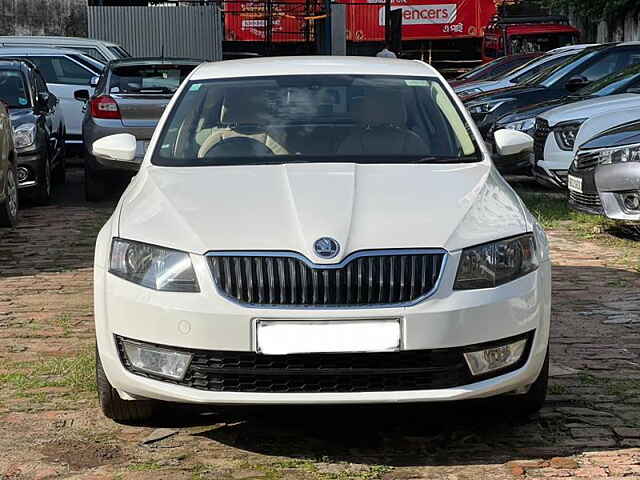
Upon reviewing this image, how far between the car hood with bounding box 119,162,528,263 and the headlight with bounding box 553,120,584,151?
7.49 m

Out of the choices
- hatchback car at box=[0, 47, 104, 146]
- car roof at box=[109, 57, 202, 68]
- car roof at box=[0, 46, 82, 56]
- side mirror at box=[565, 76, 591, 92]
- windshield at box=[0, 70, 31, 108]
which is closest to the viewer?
windshield at box=[0, 70, 31, 108]

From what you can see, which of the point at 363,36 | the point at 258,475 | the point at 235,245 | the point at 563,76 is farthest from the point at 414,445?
the point at 363,36

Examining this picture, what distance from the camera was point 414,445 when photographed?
5320 millimetres

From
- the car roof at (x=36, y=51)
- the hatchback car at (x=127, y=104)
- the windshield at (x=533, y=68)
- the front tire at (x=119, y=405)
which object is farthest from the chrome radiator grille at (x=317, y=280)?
the windshield at (x=533, y=68)

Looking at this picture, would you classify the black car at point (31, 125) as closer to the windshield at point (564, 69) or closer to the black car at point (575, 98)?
the black car at point (575, 98)

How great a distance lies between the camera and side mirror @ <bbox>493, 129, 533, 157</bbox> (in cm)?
669

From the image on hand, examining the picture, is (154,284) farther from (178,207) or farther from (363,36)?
(363,36)

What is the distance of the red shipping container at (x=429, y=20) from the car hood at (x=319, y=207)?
3419 cm

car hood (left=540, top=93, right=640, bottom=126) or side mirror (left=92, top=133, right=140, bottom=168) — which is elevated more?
side mirror (left=92, top=133, right=140, bottom=168)

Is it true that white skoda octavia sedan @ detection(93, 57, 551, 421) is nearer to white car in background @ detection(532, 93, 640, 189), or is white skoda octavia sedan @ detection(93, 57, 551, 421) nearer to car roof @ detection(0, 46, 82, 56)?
white car in background @ detection(532, 93, 640, 189)

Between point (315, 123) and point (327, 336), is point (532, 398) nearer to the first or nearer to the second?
point (327, 336)

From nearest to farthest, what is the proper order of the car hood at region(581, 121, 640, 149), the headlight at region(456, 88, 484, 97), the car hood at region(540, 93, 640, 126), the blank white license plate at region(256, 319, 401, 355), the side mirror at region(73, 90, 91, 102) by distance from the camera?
the blank white license plate at region(256, 319, 401, 355)
the car hood at region(581, 121, 640, 149)
the car hood at region(540, 93, 640, 126)
the side mirror at region(73, 90, 91, 102)
the headlight at region(456, 88, 484, 97)

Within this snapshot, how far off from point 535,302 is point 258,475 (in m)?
1.22

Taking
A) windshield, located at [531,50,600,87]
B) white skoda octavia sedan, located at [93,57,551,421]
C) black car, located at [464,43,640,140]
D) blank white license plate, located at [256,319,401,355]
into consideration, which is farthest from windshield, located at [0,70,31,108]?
blank white license plate, located at [256,319,401,355]
